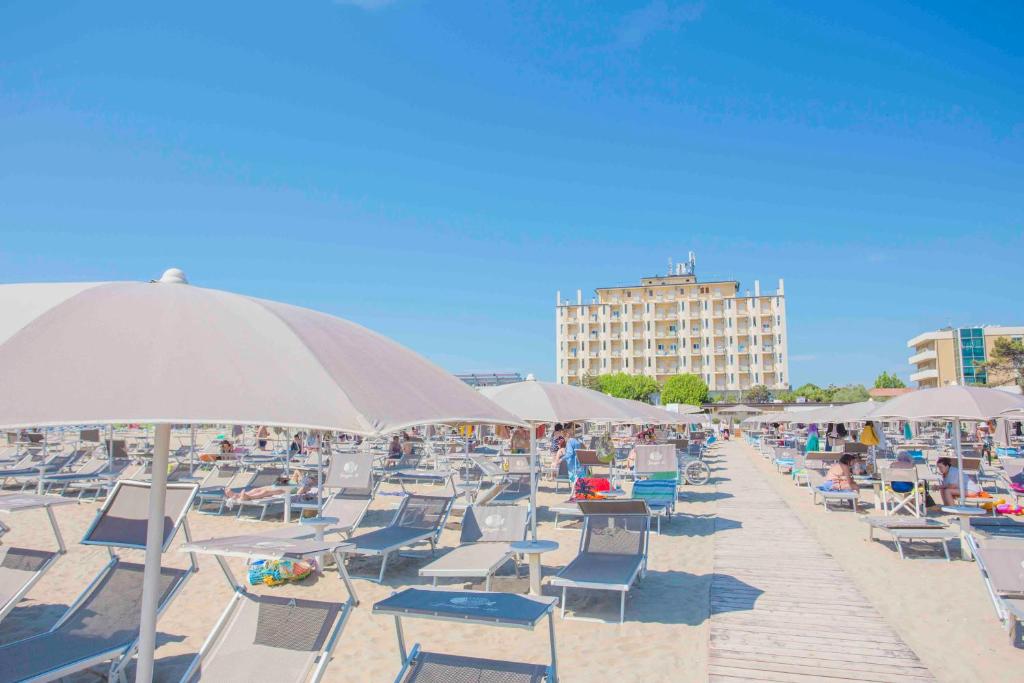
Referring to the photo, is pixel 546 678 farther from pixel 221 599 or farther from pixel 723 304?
pixel 723 304

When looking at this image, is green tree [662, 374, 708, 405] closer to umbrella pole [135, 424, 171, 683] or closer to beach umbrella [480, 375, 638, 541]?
beach umbrella [480, 375, 638, 541]

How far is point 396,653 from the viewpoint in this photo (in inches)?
197

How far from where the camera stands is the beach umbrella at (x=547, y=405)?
746cm

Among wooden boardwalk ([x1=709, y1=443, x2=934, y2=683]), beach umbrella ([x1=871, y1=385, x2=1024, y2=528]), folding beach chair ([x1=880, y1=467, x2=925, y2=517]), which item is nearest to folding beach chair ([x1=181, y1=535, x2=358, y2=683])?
wooden boardwalk ([x1=709, y1=443, x2=934, y2=683])

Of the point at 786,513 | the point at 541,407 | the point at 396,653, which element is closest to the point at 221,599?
the point at 396,653

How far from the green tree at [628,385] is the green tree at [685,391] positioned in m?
1.77

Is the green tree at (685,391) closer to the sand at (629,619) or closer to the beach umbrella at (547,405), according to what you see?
the sand at (629,619)

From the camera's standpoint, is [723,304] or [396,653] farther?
[723,304]

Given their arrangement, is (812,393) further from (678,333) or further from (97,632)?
(97,632)

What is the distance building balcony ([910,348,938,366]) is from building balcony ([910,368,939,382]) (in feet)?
4.15

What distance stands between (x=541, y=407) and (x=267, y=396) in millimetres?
5582

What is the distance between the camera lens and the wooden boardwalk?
463 cm

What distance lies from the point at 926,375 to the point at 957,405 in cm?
8299

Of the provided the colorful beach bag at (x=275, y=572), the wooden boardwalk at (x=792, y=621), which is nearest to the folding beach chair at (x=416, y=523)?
the colorful beach bag at (x=275, y=572)
